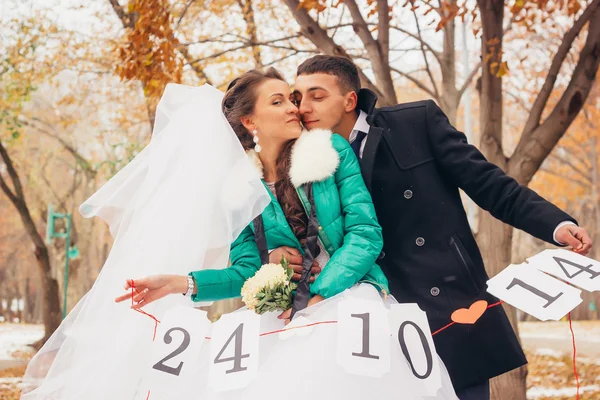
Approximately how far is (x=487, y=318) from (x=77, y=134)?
2058cm

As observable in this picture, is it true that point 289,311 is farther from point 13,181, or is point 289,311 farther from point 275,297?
point 13,181

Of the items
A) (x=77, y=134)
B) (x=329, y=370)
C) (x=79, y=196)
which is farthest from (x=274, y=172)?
(x=79, y=196)

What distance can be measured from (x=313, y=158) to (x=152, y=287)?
86 cm

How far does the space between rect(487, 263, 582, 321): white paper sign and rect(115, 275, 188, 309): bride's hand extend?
49.8 inches

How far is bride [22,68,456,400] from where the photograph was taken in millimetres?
2738

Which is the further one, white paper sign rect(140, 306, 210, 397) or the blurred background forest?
the blurred background forest

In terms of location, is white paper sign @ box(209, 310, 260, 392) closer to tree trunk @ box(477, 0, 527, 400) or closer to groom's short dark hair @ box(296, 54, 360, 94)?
groom's short dark hair @ box(296, 54, 360, 94)

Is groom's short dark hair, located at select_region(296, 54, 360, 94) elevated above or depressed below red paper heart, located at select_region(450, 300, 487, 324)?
above

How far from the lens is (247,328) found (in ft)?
8.52

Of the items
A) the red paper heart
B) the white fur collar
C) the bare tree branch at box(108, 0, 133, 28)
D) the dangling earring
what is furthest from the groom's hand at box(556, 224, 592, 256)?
the bare tree branch at box(108, 0, 133, 28)

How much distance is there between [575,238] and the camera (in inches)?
107

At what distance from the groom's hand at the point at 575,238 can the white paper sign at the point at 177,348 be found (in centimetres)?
148

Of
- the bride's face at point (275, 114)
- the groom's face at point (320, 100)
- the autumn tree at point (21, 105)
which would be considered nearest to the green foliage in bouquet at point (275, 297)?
the bride's face at point (275, 114)

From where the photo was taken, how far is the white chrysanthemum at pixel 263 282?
274cm
